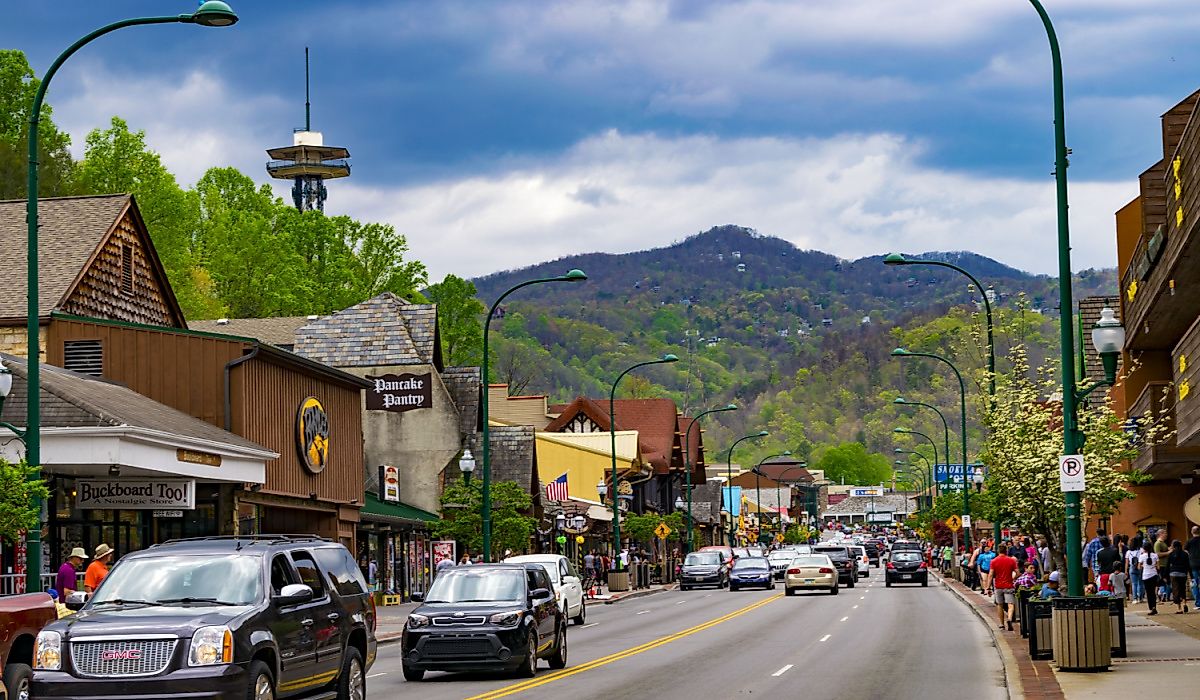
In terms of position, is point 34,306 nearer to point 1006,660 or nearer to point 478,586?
point 478,586

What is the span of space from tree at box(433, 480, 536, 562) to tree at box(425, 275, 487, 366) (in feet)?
110

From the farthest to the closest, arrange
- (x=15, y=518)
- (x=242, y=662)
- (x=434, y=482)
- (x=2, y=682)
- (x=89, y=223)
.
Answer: (x=434, y=482) < (x=89, y=223) < (x=15, y=518) < (x=2, y=682) < (x=242, y=662)

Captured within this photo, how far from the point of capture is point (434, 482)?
58.2 metres

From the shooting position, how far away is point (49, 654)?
46.2 ft

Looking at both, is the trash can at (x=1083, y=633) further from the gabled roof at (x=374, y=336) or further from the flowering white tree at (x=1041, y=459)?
the gabled roof at (x=374, y=336)

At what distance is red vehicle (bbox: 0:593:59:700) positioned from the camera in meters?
15.9

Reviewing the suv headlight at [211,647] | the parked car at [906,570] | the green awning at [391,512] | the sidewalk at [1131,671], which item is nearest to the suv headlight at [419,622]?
the sidewalk at [1131,671]

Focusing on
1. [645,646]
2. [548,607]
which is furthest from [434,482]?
[548,607]

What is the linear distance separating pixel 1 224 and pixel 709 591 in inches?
1453

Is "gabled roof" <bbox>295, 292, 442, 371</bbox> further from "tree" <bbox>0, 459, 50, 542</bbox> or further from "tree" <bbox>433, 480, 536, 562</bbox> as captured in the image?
"tree" <bbox>0, 459, 50, 542</bbox>

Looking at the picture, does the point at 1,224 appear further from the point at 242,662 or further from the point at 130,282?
the point at 242,662

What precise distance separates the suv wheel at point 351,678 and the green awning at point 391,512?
30.1 metres

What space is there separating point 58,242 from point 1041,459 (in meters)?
25.0

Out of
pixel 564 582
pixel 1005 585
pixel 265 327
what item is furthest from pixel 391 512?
pixel 1005 585
